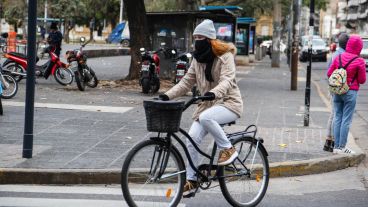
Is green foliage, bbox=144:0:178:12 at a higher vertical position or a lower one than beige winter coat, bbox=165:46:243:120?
higher

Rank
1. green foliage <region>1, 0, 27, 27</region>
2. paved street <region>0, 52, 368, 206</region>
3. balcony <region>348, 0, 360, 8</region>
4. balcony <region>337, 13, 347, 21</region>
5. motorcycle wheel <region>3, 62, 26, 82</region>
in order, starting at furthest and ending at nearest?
balcony <region>337, 13, 347, 21</region>, balcony <region>348, 0, 360, 8</region>, green foliage <region>1, 0, 27, 27</region>, motorcycle wheel <region>3, 62, 26, 82</region>, paved street <region>0, 52, 368, 206</region>

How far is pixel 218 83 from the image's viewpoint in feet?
23.3

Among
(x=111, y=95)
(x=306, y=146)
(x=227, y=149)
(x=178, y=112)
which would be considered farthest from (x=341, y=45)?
(x=111, y=95)

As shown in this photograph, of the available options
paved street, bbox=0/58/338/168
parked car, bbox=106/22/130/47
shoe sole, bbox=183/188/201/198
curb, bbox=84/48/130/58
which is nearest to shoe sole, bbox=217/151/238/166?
shoe sole, bbox=183/188/201/198

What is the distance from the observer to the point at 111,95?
60.3 feet

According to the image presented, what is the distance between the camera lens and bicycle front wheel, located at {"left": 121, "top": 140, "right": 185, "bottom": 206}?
6.39m

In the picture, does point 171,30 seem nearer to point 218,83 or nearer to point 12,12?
point 218,83

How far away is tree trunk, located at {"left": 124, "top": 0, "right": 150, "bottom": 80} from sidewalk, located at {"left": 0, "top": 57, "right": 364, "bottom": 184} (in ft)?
14.6

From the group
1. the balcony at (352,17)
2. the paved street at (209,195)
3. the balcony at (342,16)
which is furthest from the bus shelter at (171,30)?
the balcony at (342,16)

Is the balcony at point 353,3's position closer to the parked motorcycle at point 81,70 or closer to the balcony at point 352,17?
the balcony at point 352,17

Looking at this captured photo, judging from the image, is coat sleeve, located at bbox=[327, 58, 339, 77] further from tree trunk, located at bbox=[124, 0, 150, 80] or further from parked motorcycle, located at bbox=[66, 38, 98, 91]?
tree trunk, located at bbox=[124, 0, 150, 80]

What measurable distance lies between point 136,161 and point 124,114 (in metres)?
7.97

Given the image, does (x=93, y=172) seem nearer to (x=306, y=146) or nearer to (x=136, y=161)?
(x=136, y=161)

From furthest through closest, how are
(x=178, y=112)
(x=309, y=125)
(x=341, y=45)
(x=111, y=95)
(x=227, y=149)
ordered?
(x=111, y=95), (x=309, y=125), (x=341, y=45), (x=227, y=149), (x=178, y=112)
